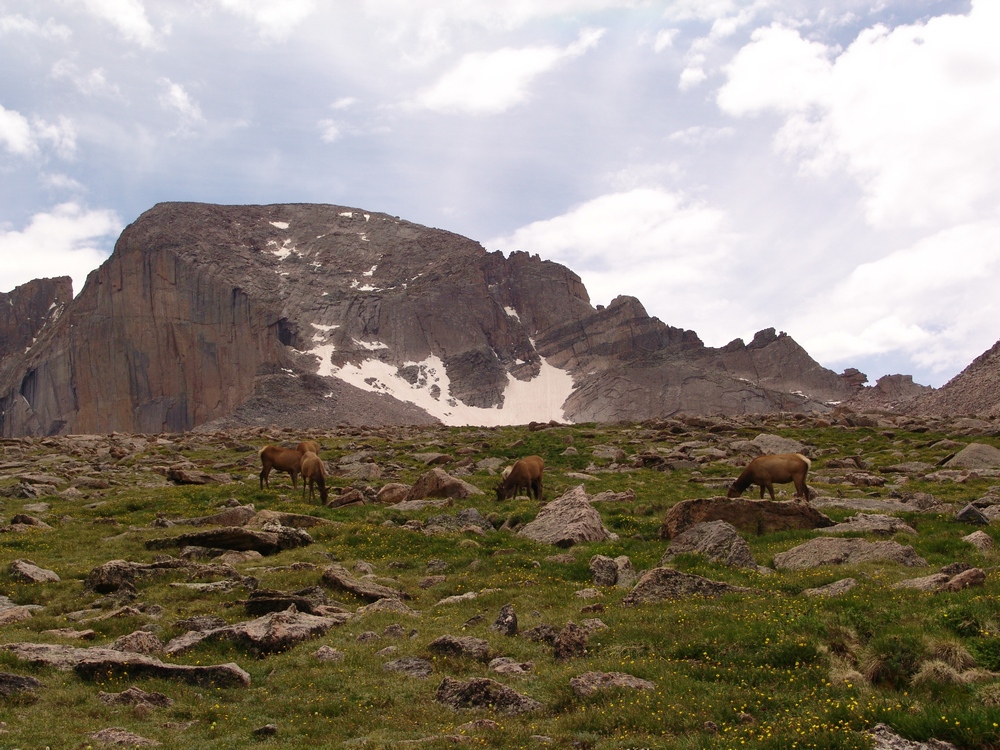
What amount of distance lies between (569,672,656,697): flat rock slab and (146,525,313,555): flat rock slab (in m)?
13.3

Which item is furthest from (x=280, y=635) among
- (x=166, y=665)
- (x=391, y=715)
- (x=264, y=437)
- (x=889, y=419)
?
(x=889, y=419)

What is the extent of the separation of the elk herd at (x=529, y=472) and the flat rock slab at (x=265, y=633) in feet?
49.5

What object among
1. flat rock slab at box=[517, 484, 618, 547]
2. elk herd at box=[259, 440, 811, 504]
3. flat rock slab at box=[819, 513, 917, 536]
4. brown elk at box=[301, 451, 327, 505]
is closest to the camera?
flat rock slab at box=[819, 513, 917, 536]

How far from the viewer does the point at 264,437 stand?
6103cm

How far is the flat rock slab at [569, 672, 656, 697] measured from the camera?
38.7 feet

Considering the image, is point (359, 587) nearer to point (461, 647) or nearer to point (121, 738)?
point (461, 647)

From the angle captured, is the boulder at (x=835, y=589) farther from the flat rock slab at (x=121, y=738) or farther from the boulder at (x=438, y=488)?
the boulder at (x=438, y=488)

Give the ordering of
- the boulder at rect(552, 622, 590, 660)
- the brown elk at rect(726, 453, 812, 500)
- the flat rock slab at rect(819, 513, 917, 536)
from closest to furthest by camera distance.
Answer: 1. the boulder at rect(552, 622, 590, 660)
2. the flat rock slab at rect(819, 513, 917, 536)
3. the brown elk at rect(726, 453, 812, 500)

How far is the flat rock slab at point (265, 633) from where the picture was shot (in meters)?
15.2

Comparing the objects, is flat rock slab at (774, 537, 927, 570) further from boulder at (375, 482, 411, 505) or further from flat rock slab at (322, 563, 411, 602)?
boulder at (375, 482, 411, 505)

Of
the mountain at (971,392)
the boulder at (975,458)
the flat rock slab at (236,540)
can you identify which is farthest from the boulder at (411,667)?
the mountain at (971,392)

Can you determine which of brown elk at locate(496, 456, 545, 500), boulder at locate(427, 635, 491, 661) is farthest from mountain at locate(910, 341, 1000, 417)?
boulder at locate(427, 635, 491, 661)

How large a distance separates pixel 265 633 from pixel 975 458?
107ft

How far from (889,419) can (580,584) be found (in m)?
49.0
